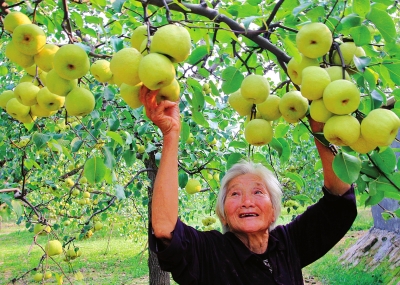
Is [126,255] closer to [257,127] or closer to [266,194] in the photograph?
[266,194]

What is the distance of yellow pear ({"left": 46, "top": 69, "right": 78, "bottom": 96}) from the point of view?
1.23 metres

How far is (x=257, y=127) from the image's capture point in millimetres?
1574

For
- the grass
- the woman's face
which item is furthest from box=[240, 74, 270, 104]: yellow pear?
the grass

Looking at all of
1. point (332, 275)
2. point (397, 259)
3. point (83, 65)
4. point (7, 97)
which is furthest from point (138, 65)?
point (332, 275)

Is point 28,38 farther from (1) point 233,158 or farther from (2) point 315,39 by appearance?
(1) point 233,158

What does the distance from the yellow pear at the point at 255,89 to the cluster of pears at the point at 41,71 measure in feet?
1.87

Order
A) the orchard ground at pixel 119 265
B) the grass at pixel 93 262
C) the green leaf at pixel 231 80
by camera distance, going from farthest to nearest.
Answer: the grass at pixel 93 262 < the orchard ground at pixel 119 265 < the green leaf at pixel 231 80

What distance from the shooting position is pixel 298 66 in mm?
1291

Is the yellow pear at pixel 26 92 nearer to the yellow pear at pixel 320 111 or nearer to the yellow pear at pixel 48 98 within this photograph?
the yellow pear at pixel 48 98

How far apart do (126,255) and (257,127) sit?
12.1m

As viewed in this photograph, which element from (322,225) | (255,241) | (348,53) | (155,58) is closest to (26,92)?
(155,58)

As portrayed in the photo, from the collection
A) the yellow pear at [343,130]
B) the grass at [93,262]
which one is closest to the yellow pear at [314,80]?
the yellow pear at [343,130]

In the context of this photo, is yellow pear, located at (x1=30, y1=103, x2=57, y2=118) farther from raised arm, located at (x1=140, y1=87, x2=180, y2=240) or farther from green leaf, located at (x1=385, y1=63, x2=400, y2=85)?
green leaf, located at (x1=385, y1=63, x2=400, y2=85)

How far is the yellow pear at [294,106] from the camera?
4.78 ft
